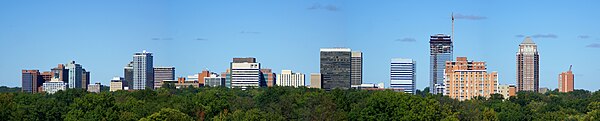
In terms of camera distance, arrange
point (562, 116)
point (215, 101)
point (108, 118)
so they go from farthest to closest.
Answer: point (562, 116)
point (215, 101)
point (108, 118)

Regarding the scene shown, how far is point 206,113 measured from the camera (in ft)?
317

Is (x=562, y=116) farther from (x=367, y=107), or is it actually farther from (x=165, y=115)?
(x=165, y=115)

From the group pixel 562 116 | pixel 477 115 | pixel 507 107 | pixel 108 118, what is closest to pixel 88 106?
pixel 108 118

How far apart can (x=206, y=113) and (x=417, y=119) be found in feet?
55.1

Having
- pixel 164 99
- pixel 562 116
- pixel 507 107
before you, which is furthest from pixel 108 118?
pixel 507 107

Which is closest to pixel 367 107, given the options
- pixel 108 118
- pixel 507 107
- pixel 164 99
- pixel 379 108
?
pixel 379 108

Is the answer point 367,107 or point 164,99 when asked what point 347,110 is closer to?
point 367,107

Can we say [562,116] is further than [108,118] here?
Yes

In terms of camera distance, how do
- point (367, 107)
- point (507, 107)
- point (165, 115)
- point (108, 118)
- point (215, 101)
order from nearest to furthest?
point (165, 115), point (108, 118), point (367, 107), point (215, 101), point (507, 107)

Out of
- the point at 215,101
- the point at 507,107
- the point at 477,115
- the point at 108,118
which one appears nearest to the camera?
the point at 108,118

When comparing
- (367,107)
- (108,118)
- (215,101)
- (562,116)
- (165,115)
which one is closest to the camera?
(165,115)

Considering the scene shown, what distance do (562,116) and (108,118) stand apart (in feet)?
179

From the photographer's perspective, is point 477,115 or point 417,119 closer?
point 417,119

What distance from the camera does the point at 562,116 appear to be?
12525cm
